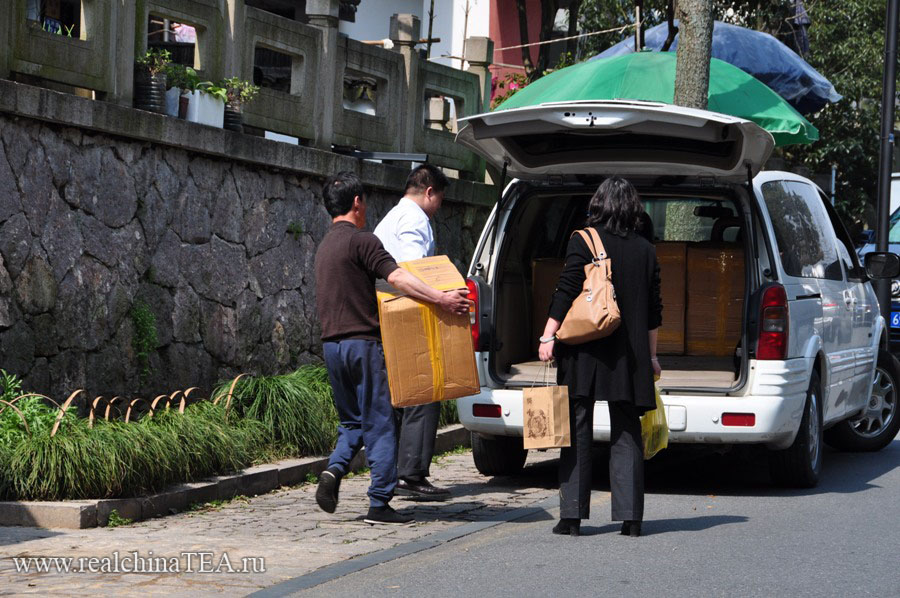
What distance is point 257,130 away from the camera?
10891 mm

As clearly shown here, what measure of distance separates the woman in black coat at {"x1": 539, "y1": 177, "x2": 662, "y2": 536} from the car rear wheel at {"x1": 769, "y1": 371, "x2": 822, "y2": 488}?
71.8 inches

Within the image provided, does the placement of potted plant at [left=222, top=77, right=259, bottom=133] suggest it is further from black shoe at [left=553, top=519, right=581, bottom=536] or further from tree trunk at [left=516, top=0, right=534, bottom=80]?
Result: tree trunk at [left=516, top=0, right=534, bottom=80]

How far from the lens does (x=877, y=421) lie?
10.9 metres

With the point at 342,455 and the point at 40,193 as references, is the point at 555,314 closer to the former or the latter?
the point at 342,455

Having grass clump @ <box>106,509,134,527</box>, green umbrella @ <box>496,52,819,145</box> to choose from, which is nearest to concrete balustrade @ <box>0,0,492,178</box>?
green umbrella @ <box>496,52,819,145</box>

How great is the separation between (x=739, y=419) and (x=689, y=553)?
1.56m

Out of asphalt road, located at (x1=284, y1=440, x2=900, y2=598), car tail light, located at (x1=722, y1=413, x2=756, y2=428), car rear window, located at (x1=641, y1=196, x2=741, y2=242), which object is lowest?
asphalt road, located at (x1=284, y1=440, x2=900, y2=598)

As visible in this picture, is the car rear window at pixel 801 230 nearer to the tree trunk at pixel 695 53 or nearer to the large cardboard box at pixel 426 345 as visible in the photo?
the tree trunk at pixel 695 53

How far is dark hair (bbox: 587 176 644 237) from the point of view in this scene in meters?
7.11

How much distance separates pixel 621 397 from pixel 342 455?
1.55 metres

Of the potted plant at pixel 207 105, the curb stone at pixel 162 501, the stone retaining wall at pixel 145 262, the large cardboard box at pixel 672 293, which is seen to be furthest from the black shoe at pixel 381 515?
the potted plant at pixel 207 105

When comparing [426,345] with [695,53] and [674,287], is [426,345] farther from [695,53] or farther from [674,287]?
[695,53]

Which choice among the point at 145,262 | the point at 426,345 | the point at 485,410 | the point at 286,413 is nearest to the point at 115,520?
the point at 426,345

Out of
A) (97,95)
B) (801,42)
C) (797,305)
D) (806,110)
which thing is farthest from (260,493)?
(801,42)
